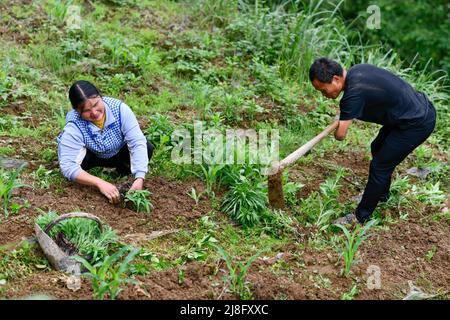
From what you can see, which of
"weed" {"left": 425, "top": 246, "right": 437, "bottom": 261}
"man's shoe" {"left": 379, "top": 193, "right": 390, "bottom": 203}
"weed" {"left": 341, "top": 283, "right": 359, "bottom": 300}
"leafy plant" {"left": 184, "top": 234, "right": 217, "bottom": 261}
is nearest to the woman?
"leafy plant" {"left": 184, "top": 234, "right": 217, "bottom": 261}

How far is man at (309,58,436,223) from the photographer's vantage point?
4340 millimetres

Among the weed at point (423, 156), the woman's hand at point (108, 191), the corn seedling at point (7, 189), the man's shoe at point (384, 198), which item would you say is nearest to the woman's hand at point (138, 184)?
the woman's hand at point (108, 191)

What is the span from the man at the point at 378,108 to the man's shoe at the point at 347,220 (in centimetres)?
4

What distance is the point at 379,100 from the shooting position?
4391mm

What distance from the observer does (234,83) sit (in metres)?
6.97

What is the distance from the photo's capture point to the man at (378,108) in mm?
4340

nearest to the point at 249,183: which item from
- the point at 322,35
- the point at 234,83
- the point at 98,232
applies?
the point at 98,232

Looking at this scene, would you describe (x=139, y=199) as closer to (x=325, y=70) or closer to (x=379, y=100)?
(x=325, y=70)

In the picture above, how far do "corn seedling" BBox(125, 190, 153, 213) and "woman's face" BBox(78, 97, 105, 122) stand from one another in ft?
2.04

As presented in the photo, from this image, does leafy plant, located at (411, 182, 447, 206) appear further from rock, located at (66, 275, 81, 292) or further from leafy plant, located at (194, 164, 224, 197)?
rock, located at (66, 275, 81, 292)

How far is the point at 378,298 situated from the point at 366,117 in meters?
1.46

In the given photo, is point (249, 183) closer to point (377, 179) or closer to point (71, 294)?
point (377, 179)

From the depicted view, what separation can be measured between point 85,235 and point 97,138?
3.10 feet

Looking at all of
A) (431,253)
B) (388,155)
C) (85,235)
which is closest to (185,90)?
(388,155)
